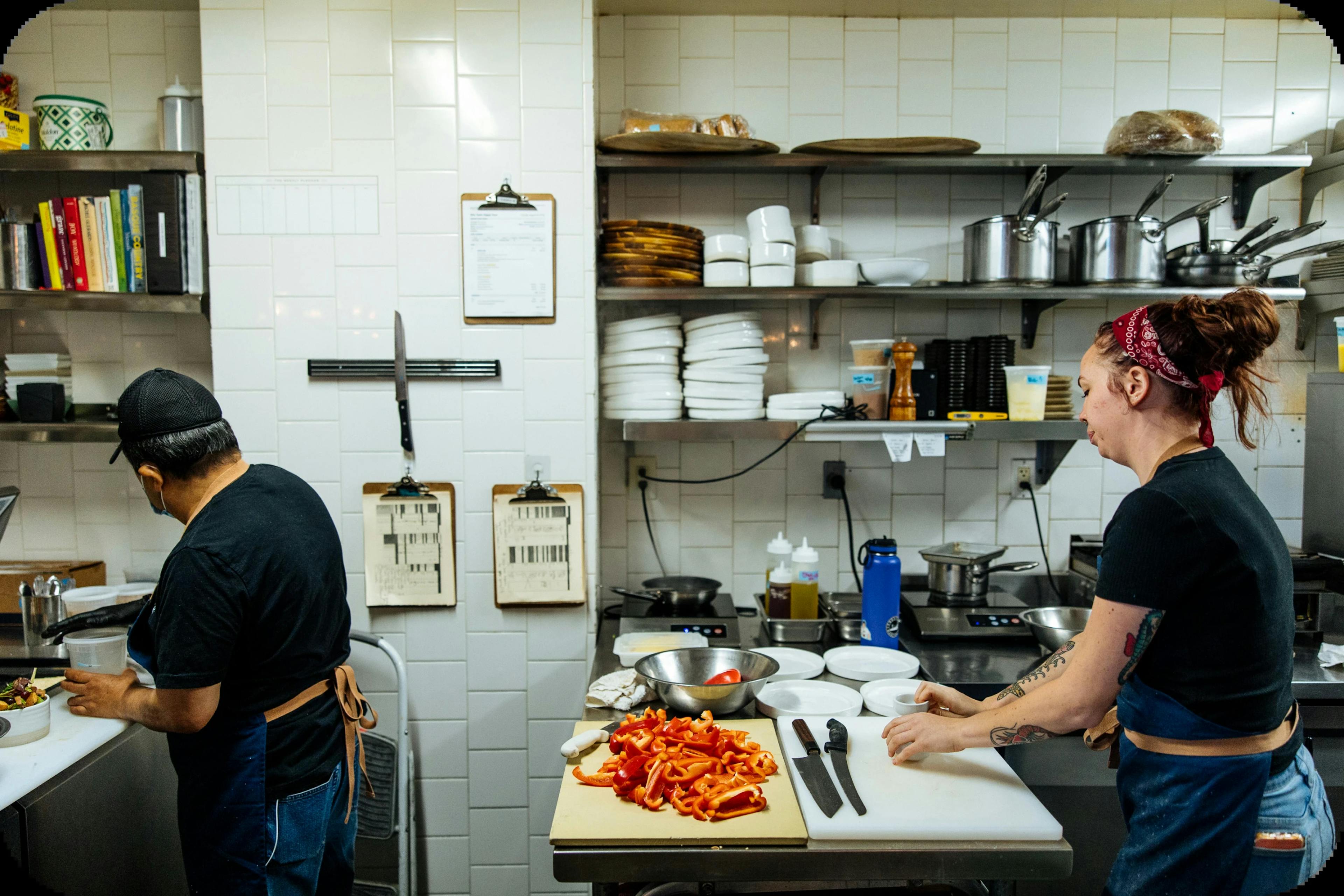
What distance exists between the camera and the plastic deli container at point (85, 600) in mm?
2516

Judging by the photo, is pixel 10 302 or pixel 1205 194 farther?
pixel 1205 194

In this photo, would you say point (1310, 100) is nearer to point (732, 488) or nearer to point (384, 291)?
point (732, 488)

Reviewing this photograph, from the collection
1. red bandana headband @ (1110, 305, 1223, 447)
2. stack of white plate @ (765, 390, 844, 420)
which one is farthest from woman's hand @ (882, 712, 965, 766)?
stack of white plate @ (765, 390, 844, 420)

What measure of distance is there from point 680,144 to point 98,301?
183 centimetres

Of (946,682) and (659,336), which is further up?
(659,336)

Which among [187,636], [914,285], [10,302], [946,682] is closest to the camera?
[187,636]

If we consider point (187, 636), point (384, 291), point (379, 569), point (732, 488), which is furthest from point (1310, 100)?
point (187, 636)

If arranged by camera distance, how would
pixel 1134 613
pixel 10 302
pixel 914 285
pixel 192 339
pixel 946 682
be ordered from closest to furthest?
1. pixel 1134 613
2. pixel 946 682
3. pixel 10 302
4. pixel 914 285
5. pixel 192 339

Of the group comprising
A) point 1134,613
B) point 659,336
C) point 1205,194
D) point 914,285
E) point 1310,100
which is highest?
point 1310,100

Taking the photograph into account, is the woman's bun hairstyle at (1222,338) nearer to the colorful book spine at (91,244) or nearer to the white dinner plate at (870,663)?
the white dinner plate at (870,663)

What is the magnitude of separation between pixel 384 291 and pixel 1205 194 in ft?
9.40

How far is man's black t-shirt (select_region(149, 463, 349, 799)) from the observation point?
156cm

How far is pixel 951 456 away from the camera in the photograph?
2977mm

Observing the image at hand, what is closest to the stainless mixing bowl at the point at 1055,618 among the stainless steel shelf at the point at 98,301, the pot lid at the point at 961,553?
the pot lid at the point at 961,553
